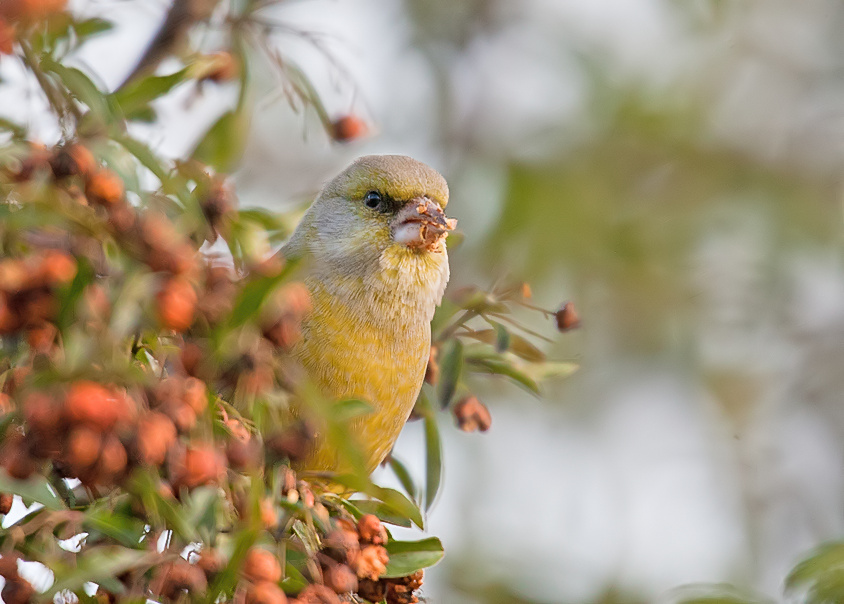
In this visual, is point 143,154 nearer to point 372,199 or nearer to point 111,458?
point 111,458

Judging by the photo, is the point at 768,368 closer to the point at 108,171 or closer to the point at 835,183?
the point at 835,183

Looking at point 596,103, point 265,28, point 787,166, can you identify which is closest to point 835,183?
point 787,166

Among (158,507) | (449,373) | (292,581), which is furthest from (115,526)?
(449,373)

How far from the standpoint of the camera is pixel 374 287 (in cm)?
315

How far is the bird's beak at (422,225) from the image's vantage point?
3.20 m

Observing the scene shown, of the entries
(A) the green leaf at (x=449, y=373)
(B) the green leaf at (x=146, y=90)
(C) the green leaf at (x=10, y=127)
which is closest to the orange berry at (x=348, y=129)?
(A) the green leaf at (x=449, y=373)

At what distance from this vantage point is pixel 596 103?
22.1 ft

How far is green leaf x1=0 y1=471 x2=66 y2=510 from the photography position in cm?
148

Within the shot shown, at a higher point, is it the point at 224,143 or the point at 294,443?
the point at 224,143

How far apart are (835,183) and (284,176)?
3613 millimetres

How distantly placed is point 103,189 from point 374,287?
1.58 meters

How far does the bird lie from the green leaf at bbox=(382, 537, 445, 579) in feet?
2.21

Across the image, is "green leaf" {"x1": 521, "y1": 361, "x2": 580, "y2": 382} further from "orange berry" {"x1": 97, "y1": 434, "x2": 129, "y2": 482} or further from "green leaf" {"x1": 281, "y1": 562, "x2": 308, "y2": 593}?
"orange berry" {"x1": 97, "y1": 434, "x2": 129, "y2": 482}

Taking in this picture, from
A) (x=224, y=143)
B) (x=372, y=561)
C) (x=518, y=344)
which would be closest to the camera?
(x=372, y=561)
